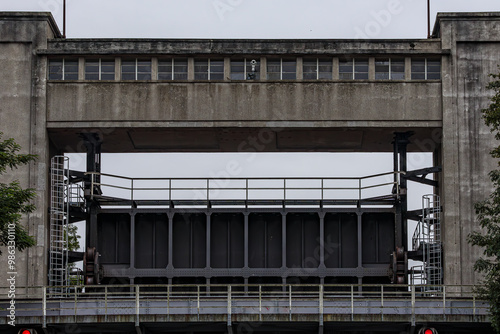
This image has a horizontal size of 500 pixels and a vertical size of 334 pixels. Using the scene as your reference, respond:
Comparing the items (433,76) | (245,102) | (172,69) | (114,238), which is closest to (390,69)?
(433,76)

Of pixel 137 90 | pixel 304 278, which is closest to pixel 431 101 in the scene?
pixel 304 278

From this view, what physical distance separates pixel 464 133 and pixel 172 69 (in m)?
12.8

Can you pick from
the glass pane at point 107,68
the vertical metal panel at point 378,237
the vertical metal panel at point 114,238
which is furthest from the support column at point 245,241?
the glass pane at point 107,68

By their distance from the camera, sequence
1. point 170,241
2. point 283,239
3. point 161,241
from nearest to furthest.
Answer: point 170,241, point 283,239, point 161,241

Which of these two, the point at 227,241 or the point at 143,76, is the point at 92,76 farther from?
the point at 227,241

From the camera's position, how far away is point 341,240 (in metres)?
47.5

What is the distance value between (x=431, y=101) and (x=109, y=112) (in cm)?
1377

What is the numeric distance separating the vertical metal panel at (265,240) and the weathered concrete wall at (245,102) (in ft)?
17.0

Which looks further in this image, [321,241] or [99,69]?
[321,241]

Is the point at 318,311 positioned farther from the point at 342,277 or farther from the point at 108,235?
the point at 108,235

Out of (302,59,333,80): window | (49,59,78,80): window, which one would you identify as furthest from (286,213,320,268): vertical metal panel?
(49,59,78,80): window

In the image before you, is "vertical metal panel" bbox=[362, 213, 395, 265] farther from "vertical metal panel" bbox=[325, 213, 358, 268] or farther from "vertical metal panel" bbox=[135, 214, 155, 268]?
"vertical metal panel" bbox=[135, 214, 155, 268]

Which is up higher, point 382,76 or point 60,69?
point 60,69

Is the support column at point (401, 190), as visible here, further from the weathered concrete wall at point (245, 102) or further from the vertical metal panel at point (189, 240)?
the vertical metal panel at point (189, 240)
